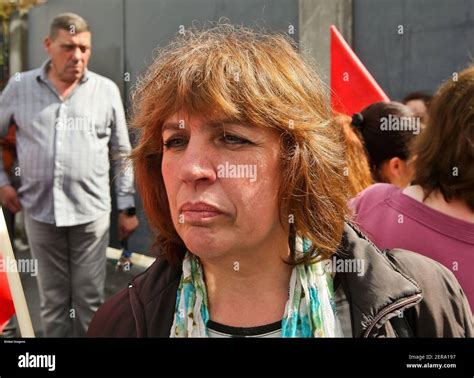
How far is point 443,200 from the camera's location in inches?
69.3

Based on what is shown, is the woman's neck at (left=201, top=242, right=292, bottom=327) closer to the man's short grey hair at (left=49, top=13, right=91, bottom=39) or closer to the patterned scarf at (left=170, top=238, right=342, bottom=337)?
the patterned scarf at (left=170, top=238, right=342, bottom=337)

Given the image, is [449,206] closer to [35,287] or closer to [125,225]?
[125,225]

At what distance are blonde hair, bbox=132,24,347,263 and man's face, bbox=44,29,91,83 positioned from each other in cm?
50

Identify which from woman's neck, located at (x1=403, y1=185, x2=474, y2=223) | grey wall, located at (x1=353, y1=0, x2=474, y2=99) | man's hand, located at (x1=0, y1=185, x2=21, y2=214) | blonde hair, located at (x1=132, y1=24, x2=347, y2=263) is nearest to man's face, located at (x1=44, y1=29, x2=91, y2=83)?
man's hand, located at (x1=0, y1=185, x2=21, y2=214)

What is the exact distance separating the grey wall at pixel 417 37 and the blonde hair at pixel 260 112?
509 millimetres

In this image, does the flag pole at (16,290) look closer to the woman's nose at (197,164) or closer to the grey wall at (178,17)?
the grey wall at (178,17)

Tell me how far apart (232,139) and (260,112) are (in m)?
0.09

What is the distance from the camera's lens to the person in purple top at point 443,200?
1719 millimetres

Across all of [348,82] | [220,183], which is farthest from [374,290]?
[348,82]

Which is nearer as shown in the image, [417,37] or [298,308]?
[298,308]

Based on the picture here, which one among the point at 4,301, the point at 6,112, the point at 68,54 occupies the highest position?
the point at 68,54

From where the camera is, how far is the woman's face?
1419 millimetres

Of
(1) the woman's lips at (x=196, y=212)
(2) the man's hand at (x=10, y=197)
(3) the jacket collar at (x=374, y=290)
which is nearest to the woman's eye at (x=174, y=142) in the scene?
(1) the woman's lips at (x=196, y=212)
